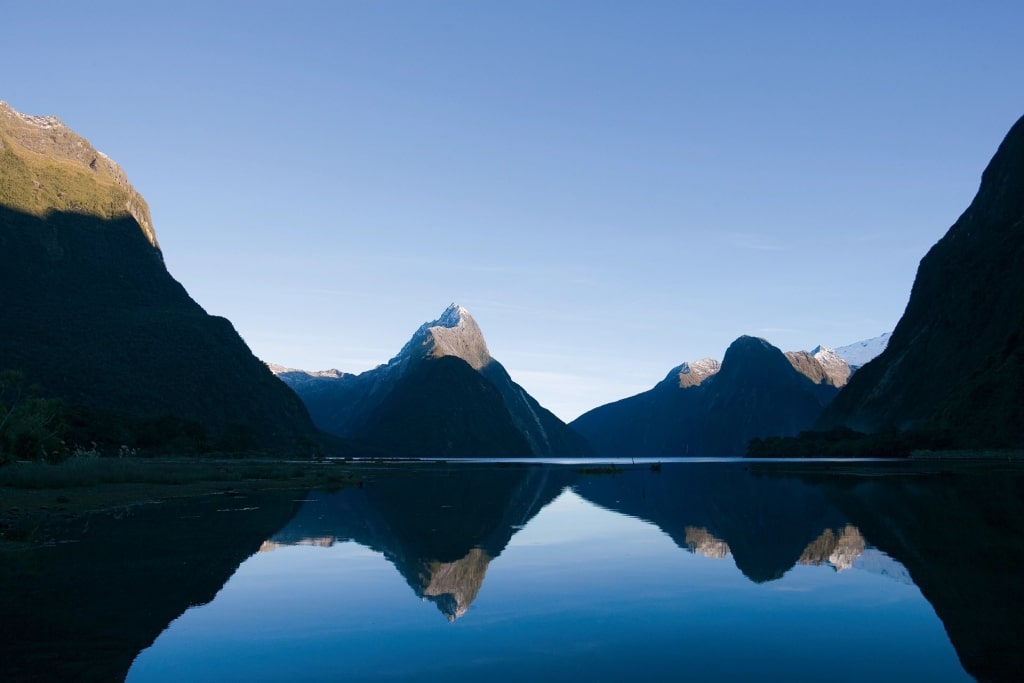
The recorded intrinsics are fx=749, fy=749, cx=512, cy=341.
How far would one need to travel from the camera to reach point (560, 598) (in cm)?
2208

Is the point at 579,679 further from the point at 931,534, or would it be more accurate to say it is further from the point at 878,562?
the point at 931,534

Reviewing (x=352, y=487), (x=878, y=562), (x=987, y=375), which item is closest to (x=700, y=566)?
(x=878, y=562)

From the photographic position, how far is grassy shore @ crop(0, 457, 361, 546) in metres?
37.8

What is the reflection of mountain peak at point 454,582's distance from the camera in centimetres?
2106

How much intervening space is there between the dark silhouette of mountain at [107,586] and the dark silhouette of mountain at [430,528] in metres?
4.51

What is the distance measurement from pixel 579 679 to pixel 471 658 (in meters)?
2.63

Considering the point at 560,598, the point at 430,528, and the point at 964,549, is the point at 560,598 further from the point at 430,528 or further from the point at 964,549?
the point at 430,528

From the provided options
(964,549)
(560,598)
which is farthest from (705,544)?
(560,598)

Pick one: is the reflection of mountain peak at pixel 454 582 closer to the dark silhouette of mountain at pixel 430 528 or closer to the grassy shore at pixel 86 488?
the dark silhouette of mountain at pixel 430 528

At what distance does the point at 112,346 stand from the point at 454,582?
523 feet

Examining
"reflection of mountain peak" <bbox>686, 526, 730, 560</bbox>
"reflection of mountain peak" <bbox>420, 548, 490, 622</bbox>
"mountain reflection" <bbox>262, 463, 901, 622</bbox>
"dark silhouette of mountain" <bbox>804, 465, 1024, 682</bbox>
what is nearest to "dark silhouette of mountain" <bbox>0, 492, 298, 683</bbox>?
"mountain reflection" <bbox>262, 463, 901, 622</bbox>

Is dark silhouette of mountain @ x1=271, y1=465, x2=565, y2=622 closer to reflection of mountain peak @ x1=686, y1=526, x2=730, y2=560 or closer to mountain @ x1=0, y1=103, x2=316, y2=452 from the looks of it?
reflection of mountain peak @ x1=686, y1=526, x2=730, y2=560

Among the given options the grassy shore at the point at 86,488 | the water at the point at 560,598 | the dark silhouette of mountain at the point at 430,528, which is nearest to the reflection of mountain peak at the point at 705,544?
the water at the point at 560,598

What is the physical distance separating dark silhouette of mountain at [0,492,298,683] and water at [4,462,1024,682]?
132 mm
